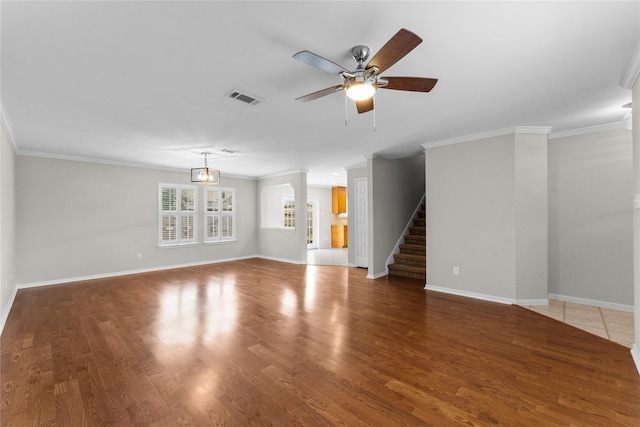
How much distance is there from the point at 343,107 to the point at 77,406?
11.2 ft

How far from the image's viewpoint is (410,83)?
7.00 ft

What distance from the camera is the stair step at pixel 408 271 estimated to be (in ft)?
18.5

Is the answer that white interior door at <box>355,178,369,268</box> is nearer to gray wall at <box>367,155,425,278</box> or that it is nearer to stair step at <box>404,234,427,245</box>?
gray wall at <box>367,155,425,278</box>

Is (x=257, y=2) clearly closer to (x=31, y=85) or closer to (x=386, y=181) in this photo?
(x=31, y=85)

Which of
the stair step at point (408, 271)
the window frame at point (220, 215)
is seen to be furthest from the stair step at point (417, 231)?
the window frame at point (220, 215)

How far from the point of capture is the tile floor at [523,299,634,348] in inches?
119

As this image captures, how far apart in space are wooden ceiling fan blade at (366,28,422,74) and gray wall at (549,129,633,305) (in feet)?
13.1

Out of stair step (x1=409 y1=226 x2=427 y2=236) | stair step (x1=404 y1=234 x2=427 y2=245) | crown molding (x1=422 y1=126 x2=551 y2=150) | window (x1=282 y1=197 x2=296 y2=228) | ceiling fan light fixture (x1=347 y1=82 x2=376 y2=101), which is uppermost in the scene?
crown molding (x1=422 y1=126 x2=551 y2=150)

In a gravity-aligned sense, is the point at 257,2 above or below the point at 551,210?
above

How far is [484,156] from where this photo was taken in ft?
14.1

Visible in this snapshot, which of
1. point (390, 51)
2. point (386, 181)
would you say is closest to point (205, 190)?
point (386, 181)

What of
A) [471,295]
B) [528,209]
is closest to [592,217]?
[528,209]

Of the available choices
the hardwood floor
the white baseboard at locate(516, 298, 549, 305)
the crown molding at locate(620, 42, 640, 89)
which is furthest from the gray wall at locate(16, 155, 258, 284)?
the crown molding at locate(620, 42, 640, 89)

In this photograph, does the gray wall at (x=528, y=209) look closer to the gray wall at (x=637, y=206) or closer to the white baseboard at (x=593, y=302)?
the white baseboard at (x=593, y=302)
